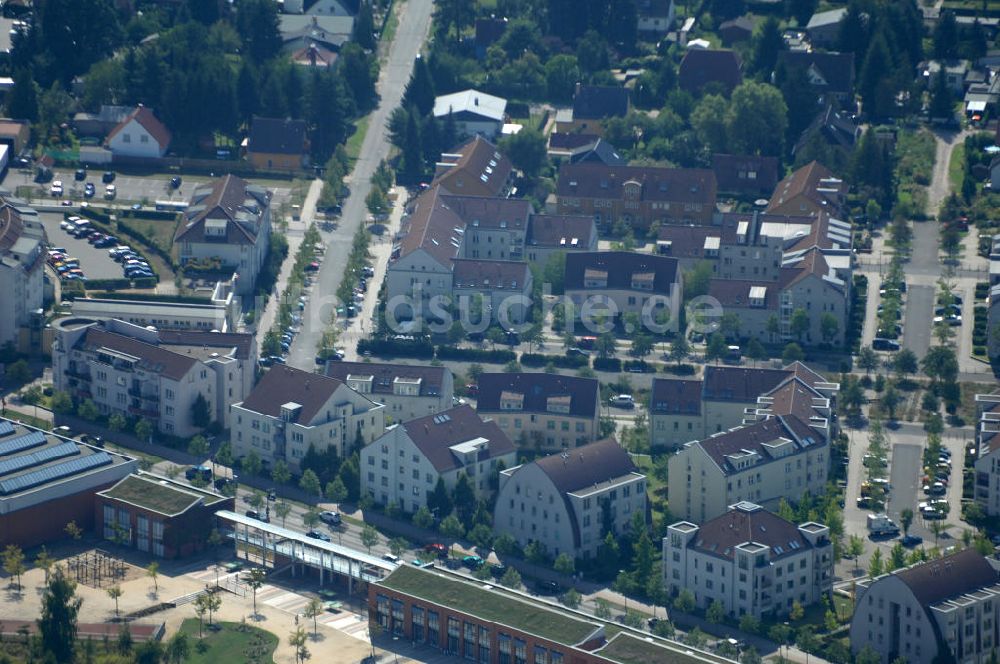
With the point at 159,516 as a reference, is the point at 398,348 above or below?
above

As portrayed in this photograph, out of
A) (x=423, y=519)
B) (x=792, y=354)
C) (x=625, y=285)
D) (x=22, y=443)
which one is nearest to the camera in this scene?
(x=423, y=519)

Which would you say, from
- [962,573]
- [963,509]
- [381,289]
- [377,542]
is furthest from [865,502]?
[381,289]

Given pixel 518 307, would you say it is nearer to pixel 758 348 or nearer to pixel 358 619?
pixel 758 348

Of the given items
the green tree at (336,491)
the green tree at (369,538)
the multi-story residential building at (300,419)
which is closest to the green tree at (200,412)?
the multi-story residential building at (300,419)

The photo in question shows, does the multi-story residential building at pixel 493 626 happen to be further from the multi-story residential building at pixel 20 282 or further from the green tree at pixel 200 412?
the multi-story residential building at pixel 20 282

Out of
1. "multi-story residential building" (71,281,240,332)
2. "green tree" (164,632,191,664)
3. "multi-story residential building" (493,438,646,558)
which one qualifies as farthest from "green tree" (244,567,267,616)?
"multi-story residential building" (71,281,240,332)

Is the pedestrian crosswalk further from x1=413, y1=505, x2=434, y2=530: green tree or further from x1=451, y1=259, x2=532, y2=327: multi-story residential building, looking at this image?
x1=451, y1=259, x2=532, y2=327: multi-story residential building

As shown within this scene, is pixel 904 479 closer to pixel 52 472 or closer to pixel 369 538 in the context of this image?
pixel 369 538

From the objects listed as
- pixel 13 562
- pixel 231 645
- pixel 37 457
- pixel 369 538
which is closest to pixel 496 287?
pixel 369 538
